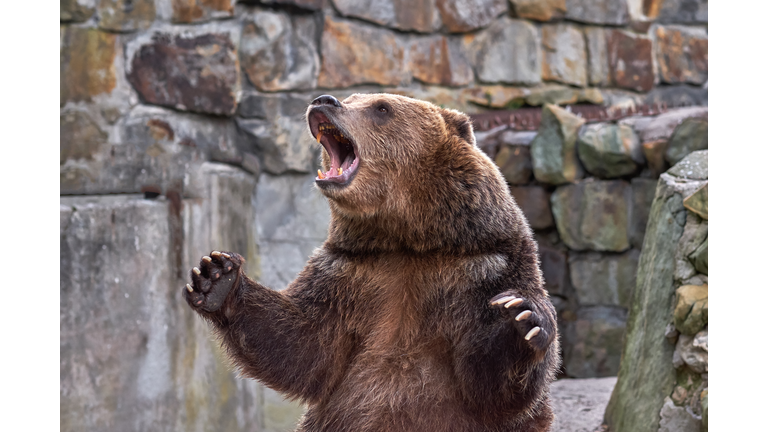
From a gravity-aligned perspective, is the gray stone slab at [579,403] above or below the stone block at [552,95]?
below

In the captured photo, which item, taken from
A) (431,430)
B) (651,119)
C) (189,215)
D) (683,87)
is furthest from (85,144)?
(683,87)

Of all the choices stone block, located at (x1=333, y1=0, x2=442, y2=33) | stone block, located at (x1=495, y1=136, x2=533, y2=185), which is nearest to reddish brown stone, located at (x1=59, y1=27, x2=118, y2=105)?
stone block, located at (x1=333, y1=0, x2=442, y2=33)

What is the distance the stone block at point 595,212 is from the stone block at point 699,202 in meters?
1.66

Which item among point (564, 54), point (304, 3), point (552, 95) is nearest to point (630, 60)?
point (564, 54)

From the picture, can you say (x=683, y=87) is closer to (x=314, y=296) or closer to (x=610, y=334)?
(x=610, y=334)

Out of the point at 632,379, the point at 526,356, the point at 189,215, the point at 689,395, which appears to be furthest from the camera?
the point at 189,215

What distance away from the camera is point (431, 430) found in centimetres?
237

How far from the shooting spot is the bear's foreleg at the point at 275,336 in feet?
8.13

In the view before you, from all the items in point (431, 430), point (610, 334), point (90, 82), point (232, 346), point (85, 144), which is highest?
point (90, 82)

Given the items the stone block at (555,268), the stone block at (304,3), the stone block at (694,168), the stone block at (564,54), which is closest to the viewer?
the stone block at (694,168)

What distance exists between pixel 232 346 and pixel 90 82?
91.4 inches

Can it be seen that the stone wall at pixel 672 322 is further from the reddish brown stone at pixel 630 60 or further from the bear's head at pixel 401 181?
the reddish brown stone at pixel 630 60

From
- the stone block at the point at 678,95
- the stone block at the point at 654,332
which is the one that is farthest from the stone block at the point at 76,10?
the stone block at the point at 678,95

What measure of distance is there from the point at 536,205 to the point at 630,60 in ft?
4.64
